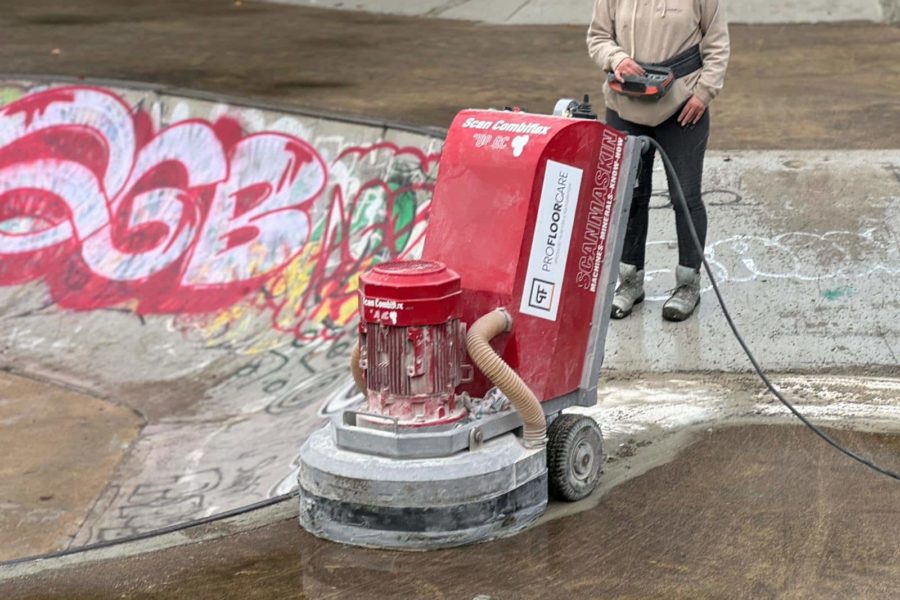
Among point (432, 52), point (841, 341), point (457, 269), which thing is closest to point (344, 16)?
point (432, 52)

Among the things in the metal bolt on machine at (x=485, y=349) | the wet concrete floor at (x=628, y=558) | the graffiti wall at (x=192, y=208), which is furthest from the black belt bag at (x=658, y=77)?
the graffiti wall at (x=192, y=208)

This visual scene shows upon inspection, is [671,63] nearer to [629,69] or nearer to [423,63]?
[629,69]

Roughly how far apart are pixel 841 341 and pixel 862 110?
4.85m

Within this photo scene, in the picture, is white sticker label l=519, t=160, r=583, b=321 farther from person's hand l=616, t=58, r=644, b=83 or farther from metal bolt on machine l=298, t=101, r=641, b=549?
person's hand l=616, t=58, r=644, b=83

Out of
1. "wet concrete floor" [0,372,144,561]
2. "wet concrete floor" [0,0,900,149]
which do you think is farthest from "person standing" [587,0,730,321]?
"wet concrete floor" [0,372,144,561]

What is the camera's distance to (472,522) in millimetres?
4742

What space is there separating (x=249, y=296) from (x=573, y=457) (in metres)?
6.45

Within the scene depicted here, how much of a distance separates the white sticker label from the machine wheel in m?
0.45

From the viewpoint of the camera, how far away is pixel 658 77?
6172mm

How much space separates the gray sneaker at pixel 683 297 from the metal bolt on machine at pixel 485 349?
167cm

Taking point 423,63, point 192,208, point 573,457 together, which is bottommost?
point 573,457

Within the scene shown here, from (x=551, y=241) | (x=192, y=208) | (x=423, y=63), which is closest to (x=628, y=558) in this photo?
(x=551, y=241)

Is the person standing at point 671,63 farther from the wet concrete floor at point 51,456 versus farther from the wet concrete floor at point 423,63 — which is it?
the wet concrete floor at point 51,456

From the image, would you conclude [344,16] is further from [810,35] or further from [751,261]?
[751,261]
